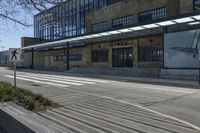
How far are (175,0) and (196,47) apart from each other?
976 cm

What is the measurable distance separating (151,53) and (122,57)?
543 cm

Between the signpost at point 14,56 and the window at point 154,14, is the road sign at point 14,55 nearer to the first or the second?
the signpost at point 14,56

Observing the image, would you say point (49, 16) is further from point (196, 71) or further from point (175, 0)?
point (175, 0)

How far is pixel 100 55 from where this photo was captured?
43.1m

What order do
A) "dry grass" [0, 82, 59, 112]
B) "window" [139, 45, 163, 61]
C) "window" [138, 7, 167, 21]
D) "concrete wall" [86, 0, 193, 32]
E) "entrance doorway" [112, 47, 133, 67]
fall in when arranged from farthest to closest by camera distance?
1. "entrance doorway" [112, 47, 133, 67]
2. "window" [138, 7, 167, 21]
3. "window" [139, 45, 163, 61]
4. "concrete wall" [86, 0, 193, 32]
5. "dry grass" [0, 82, 59, 112]

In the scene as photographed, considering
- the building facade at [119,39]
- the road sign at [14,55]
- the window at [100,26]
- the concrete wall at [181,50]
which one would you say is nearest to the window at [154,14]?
the building facade at [119,39]

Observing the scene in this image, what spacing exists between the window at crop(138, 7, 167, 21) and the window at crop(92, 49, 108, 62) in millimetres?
7130

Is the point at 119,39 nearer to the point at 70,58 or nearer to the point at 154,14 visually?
the point at 154,14

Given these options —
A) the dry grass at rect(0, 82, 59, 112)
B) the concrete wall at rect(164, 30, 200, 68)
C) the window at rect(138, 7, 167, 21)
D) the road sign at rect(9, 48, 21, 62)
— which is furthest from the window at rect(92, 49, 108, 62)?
the dry grass at rect(0, 82, 59, 112)

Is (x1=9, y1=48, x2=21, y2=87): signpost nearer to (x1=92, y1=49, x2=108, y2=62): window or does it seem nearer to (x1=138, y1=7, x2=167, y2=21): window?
(x1=138, y1=7, x2=167, y2=21): window

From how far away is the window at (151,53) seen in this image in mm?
33312

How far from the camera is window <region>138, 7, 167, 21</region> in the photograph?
118ft

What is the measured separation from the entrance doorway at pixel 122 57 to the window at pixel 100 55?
1.88 metres

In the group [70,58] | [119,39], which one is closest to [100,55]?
[119,39]
